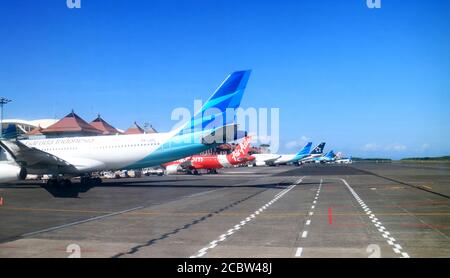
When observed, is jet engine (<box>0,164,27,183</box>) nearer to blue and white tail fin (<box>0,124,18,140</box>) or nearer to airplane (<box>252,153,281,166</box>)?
blue and white tail fin (<box>0,124,18,140</box>)

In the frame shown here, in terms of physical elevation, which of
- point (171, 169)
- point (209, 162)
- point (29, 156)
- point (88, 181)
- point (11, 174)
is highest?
point (29, 156)

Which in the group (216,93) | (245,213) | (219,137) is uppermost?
(216,93)

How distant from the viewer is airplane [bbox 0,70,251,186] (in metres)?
37.5

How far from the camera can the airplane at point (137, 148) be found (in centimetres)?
3747

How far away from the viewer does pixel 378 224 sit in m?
17.5

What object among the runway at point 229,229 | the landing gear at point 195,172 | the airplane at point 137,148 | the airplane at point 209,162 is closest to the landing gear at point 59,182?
the airplane at point 137,148

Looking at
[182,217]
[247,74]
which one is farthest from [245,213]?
[247,74]

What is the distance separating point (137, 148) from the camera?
39812 mm

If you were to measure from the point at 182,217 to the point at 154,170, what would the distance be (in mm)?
60901

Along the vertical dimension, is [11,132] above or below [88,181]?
above

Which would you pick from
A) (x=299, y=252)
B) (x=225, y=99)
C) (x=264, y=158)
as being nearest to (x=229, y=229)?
(x=299, y=252)

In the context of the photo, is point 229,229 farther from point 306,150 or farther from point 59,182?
point 306,150
